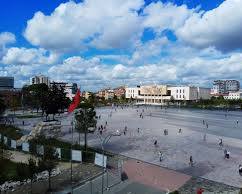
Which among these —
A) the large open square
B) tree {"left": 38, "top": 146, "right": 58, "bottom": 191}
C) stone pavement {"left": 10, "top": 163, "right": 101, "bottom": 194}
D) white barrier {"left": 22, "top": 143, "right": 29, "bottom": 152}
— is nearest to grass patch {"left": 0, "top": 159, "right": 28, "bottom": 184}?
tree {"left": 38, "top": 146, "right": 58, "bottom": 191}

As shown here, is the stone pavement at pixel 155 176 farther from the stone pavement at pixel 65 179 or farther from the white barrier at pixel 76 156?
the white barrier at pixel 76 156

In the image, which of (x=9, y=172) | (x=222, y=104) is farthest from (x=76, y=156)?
(x=222, y=104)

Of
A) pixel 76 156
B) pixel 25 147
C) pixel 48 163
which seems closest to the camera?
pixel 48 163

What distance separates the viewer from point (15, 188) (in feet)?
89.0

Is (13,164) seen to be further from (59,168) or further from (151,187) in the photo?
(151,187)

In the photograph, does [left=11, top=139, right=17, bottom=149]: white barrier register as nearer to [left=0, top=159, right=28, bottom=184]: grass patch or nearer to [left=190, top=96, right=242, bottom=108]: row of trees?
[left=0, top=159, right=28, bottom=184]: grass patch

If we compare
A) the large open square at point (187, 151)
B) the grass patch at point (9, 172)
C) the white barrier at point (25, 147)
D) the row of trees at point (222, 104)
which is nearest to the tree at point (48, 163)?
the grass patch at point (9, 172)

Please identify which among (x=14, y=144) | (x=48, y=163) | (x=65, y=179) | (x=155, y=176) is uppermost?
(x=48, y=163)

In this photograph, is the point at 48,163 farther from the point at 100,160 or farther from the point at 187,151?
the point at 187,151

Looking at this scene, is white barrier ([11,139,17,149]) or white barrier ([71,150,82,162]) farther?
white barrier ([11,139,17,149])

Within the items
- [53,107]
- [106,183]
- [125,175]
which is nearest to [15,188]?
[106,183]

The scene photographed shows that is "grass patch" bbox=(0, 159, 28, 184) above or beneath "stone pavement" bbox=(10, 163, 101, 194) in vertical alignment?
above

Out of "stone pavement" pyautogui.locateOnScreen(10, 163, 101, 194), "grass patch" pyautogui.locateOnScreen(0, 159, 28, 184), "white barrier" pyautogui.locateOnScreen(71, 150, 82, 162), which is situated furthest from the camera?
"white barrier" pyautogui.locateOnScreen(71, 150, 82, 162)

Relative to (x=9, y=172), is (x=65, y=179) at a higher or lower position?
lower
